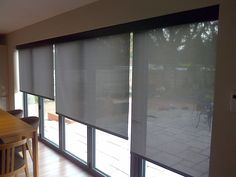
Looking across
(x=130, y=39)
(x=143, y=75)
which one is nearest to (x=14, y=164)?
(x=143, y=75)

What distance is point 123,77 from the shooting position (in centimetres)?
238

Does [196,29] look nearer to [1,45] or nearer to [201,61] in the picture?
[201,61]

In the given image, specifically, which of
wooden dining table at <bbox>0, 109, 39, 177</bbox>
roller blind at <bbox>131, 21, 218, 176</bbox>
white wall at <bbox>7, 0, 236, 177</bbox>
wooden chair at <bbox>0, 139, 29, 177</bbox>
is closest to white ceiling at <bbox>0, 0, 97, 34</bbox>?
white wall at <bbox>7, 0, 236, 177</bbox>

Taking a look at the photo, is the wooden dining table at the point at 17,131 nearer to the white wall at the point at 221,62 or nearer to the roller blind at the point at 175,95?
the roller blind at the point at 175,95

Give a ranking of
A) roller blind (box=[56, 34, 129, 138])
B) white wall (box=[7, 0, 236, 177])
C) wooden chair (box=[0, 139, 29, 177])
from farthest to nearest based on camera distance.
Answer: roller blind (box=[56, 34, 129, 138]), wooden chair (box=[0, 139, 29, 177]), white wall (box=[7, 0, 236, 177])

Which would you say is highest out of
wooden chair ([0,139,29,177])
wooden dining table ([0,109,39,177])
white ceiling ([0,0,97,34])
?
white ceiling ([0,0,97,34])

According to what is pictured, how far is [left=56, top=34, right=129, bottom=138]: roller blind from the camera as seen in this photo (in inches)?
94.7

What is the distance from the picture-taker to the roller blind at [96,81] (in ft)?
7.89

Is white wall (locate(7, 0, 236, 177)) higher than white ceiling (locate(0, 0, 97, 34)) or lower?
lower

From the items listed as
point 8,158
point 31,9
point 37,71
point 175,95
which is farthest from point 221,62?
point 37,71

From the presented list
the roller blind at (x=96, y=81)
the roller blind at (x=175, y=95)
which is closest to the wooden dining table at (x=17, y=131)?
the roller blind at (x=96, y=81)

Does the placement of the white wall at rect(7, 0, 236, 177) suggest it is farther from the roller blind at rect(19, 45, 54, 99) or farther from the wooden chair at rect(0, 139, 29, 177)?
the roller blind at rect(19, 45, 54, 99)

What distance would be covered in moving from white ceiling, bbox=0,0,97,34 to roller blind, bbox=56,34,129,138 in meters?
0.49

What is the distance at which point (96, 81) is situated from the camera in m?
2.73
